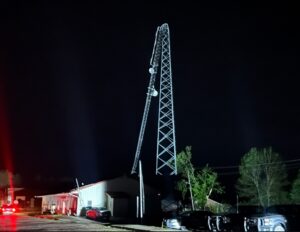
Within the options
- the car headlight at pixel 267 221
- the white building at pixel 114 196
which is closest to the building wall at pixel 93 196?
the white building at pixel 114 196

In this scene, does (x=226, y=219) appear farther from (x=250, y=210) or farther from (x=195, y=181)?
(x=195, y=181)

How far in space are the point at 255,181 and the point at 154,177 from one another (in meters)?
16.9

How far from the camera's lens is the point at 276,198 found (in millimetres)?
54062

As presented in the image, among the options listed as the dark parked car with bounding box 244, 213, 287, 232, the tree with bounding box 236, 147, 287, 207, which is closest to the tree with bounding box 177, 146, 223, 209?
the tree with bounding box 236, 147, 287, 207

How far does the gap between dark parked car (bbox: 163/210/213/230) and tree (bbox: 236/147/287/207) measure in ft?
64.4

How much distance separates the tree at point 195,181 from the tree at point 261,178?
2.98m

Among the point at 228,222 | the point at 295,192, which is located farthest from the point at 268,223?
the point at 295,192

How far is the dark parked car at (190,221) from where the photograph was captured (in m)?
34.9

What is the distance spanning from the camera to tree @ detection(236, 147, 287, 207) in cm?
5441

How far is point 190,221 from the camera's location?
35250 mm

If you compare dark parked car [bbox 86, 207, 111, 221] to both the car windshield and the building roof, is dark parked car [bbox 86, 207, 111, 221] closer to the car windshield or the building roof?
the building roof

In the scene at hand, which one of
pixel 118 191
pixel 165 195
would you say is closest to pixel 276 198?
pixel 165 195

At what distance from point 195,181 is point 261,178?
726 centimetres

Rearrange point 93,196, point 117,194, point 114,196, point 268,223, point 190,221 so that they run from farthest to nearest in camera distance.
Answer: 1. point 93,196
2. point 117,194
3. point 114,196
4. point 190,221
5. point 268,223
